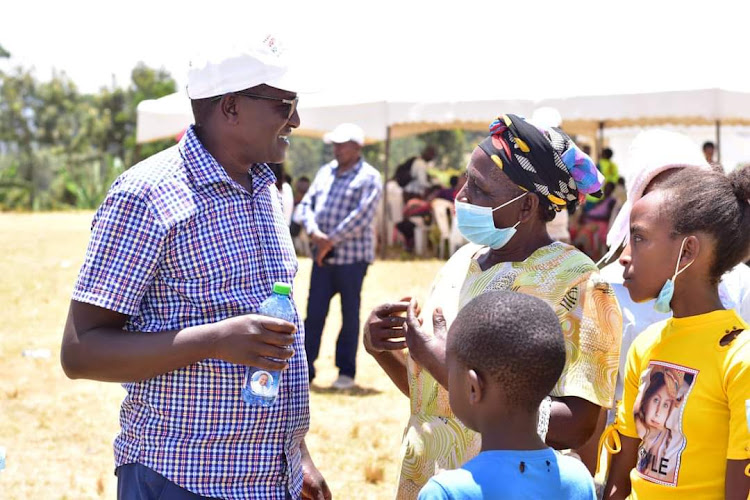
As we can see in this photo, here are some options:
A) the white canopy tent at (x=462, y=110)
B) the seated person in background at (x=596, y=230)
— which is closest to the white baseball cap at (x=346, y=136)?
the white canopy tent at (x=462, y=110)

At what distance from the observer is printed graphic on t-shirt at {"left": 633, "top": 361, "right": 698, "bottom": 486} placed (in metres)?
2.46

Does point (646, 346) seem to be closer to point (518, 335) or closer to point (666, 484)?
point (666, 484)

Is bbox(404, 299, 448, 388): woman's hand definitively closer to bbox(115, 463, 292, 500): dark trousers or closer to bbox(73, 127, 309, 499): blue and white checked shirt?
bbox(73, 127, 309, 499): blue and white checked shirt

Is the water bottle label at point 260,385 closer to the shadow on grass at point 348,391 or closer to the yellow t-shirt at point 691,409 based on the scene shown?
the yellow t-shirt at point 691,409

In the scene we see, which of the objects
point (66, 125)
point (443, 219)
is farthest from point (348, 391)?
point (66, 125)

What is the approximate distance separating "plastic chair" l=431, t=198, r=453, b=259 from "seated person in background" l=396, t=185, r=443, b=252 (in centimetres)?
60

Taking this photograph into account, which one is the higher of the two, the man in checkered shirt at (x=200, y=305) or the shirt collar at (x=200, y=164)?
the shirt collar at (x=200, y=164)

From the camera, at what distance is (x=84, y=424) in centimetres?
729

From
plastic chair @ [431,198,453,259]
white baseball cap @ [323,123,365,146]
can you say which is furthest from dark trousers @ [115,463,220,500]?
plastic chair @ [431,198,453,259]

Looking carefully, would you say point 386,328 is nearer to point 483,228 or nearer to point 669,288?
point 483,228

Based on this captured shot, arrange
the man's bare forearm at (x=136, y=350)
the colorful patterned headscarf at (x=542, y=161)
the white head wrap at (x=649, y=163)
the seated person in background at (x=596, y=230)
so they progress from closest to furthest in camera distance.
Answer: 1. the man's bare forearm at (x=136, y=350)
2. the colorful patterned headscarf at (x=542, y=161)
3. the white head wrap at (x=649, y=163)
4. the seated person in background at (x=596, y=230)

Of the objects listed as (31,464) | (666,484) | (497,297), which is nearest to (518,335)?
(497,297)

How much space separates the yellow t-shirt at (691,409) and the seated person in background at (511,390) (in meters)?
0.50

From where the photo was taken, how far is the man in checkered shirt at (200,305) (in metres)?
2.28
